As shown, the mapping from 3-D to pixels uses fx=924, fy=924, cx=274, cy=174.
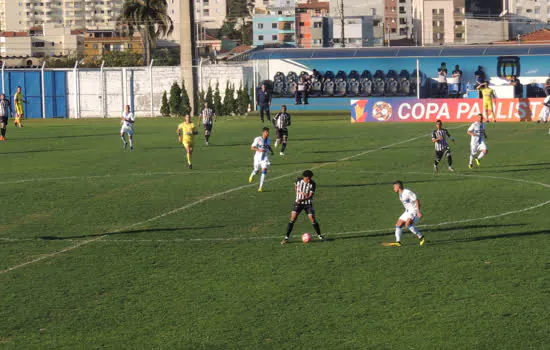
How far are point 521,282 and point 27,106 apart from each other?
59.6m

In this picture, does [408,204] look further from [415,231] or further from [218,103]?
[218,103]

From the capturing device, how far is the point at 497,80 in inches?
2554

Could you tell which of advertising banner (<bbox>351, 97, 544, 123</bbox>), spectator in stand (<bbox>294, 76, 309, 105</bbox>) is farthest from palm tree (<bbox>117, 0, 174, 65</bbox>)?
advertising banner (<bbox>351, 97, 544, 123</bbox>)

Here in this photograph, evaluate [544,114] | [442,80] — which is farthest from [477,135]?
[442,80]

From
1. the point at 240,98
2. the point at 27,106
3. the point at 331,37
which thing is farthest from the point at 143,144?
the point at 331,37

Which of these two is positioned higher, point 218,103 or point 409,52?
point 409,52

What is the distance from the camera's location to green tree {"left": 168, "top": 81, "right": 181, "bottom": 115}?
68.4 m

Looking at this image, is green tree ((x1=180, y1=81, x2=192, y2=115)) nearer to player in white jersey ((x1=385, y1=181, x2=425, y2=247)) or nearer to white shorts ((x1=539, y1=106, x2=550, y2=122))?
white shorts ((x1=539, y1=106, x2=550, y2=122))

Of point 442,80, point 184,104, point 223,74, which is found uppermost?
point 223,74

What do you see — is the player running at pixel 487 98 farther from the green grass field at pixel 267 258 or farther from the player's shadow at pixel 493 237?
the player's shadow at pixel 493 237

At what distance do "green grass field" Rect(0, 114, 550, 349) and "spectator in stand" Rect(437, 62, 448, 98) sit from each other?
30714 mm

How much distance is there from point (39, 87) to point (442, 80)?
99.3ft

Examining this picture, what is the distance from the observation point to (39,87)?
70500 millimetres

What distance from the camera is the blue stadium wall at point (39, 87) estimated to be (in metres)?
70.2
